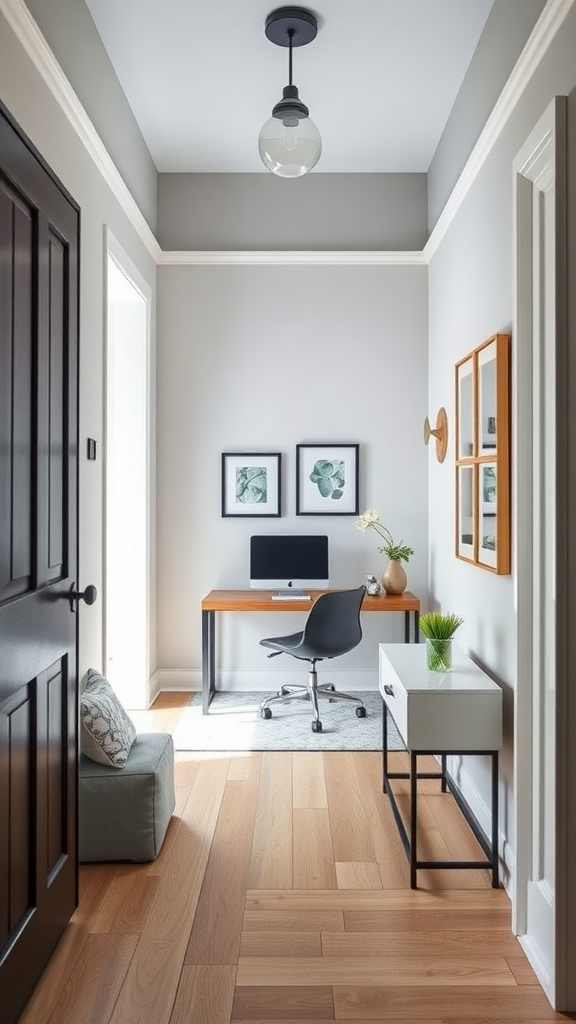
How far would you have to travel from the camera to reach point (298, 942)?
216 cm

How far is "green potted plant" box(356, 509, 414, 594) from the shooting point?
4449 millimetres

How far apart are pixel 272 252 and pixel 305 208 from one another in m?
0.35

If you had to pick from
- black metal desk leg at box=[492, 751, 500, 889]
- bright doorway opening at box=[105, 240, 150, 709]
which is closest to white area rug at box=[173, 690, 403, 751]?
bright doorway opening at box=[105, 240, 150, 709]

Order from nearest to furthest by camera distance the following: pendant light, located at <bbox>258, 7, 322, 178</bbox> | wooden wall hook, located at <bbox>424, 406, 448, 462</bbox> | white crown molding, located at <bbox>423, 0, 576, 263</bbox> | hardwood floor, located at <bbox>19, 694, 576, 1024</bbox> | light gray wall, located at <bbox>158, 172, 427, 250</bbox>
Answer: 1. hardwood floor, located at <bbox>19, 694, 576, 1024</bbox>
2. white crown molding, located at <bbox>423, 0, 576, 263</bbox>
3. pendant light, located at <bbox>258, 7, 322, 178</bbox>
4. wooden wall hook, located at <bbox>424, 406, 448, 462</bbox>
5. light gray wall, located at <bbox>158, 172, 427, 250</bbox>

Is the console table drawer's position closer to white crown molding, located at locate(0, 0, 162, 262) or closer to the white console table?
the white console table

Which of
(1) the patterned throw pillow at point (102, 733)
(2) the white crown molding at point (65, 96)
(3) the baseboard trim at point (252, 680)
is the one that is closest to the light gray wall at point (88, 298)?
(2) the white crown molding at point (65, 96)

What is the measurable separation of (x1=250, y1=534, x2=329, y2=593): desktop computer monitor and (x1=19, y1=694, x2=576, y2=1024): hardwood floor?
1.63m

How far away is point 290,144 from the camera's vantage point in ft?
10.2

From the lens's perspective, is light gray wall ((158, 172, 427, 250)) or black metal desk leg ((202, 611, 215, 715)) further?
light gray wall ((158, 172, 427, 250))

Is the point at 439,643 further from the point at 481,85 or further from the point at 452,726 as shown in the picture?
the point at 481,85

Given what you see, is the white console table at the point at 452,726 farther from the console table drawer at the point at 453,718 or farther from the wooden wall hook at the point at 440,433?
the wooden wall hook at the point at 440,433

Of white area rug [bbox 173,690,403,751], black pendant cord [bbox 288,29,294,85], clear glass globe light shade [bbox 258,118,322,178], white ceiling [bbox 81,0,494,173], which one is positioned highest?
white ceiling [bbox 81,0,494,173]

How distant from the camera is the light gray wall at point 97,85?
2.63 meters

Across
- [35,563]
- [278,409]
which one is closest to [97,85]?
[278,409]
